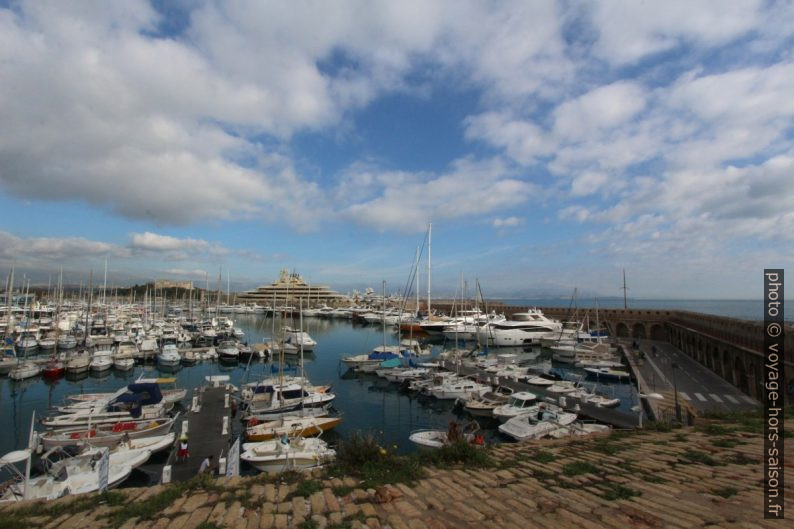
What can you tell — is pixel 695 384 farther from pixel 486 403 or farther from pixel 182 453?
pixel 182 453

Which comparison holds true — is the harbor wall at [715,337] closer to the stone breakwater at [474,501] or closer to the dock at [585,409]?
the dock at [585,409]

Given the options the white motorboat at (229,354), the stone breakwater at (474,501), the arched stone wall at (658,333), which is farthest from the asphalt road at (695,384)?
the white motorboat at (229,354)

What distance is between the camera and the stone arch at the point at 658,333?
5647 cm

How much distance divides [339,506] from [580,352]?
135 feet

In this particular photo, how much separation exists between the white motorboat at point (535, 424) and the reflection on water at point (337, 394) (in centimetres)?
392

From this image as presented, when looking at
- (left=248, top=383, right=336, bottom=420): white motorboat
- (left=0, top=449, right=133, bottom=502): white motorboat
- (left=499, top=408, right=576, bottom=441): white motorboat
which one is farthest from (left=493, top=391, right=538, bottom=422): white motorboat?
(left=0, top=449, right=133, bottom=502): white motorboat

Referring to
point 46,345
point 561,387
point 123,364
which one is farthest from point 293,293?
point 561,387

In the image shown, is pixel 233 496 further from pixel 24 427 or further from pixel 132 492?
pixel 24 427

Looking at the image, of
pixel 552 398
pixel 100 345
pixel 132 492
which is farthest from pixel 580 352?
pixel 100 345

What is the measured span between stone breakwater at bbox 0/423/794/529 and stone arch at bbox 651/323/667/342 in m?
58.5

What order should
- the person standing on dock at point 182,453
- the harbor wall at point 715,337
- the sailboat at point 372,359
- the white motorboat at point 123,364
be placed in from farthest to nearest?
1. the white motorboat at point 123,364
2. the sailboat at point 372,359
3. the harbor wall at point 715,337
4. the person standing on dock at point 182,453

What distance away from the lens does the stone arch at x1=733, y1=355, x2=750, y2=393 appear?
2481cm

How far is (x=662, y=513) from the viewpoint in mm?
5102

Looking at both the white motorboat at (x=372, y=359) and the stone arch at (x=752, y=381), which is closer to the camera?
the stone arch at (x=752, y=381)
